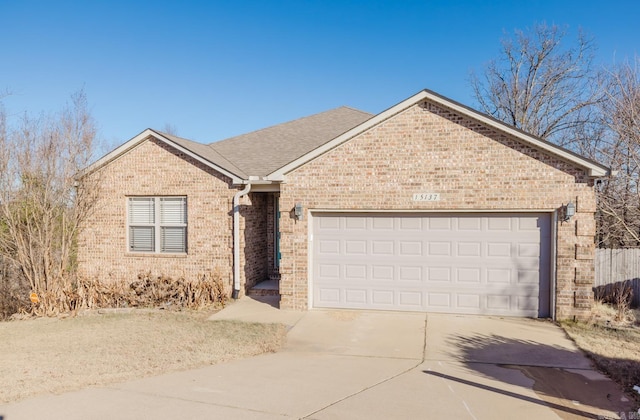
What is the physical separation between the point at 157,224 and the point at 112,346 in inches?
206

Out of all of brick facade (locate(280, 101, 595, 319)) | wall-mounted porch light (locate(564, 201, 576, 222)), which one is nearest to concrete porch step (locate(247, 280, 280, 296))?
brick facade (locate(280, 101, 595, 319))

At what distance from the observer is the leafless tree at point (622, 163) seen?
15578 mm

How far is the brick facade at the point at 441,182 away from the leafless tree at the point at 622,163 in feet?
23.0

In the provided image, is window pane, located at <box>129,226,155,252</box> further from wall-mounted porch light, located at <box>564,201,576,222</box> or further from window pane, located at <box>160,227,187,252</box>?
wall-mounted porch light, located at <box>564,201,576,222</box>

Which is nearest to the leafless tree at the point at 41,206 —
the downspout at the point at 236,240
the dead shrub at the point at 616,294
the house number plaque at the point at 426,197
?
the downspout at the point at 236,240

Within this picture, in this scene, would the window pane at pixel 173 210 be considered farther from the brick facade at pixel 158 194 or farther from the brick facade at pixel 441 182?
the brick facade at pixel 441 182

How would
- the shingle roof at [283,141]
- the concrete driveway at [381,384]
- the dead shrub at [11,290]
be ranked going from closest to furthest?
the concrete driveway at [381,384] → the dead shrub at [11,290] → the shingle roof at [283,141]

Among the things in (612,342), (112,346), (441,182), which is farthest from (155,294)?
(612,342)

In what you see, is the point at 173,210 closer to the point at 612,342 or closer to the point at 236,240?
the point at 236,240

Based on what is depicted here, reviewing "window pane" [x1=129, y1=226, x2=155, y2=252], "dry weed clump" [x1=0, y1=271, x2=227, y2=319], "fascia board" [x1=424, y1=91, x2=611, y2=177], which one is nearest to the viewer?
"fascia board" [x1=424, y1=91, x2=611, y2=177]

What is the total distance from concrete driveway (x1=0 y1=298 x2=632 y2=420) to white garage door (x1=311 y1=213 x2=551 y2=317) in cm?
118

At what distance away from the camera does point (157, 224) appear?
12711 millimetres

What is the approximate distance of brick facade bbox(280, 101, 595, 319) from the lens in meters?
9.34

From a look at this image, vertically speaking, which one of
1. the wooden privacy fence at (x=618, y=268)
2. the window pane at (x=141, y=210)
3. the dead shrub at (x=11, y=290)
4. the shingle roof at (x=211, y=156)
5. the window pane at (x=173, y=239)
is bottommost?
the dead shrub at (x=11, y=290)
